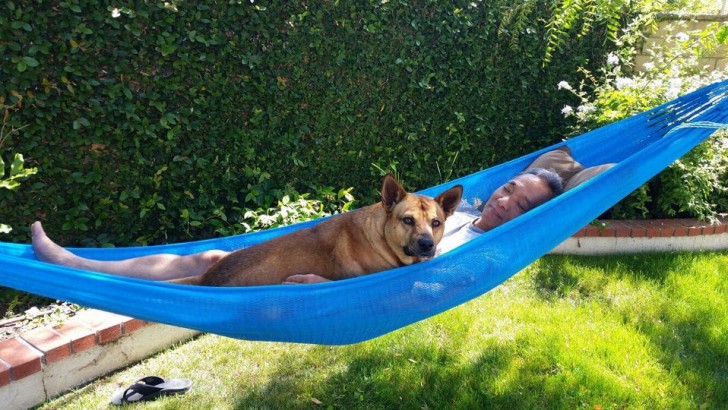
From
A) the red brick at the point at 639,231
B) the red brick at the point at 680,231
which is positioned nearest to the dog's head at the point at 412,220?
the red brick at the point at 639,231

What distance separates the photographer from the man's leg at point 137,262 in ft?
7.75

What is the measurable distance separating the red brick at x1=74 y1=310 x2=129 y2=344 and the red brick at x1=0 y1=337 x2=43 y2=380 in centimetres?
30

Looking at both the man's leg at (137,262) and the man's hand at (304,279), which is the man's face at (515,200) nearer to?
the man's hand at (304,279)

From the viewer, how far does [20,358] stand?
8.19ft

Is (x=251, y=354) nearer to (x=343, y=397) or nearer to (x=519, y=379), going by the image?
(x=343, y=397)

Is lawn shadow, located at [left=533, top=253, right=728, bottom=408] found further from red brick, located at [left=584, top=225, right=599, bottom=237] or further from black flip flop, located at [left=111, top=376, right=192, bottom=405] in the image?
black flip flop, located at [left=111, top=376, right=192, bottom=405]

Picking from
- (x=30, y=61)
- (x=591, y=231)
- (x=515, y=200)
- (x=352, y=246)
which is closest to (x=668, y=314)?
(x=591, y=231)

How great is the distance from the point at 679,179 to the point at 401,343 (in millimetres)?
2859

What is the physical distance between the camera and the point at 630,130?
3479mm

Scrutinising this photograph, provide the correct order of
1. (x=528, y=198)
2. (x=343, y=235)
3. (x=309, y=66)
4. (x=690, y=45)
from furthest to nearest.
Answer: (x=690, y=45) → (x=309, y=66) → (x=528, y=198) → (x=343, y=235)

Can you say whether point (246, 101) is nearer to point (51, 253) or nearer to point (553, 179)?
point (51, 253)

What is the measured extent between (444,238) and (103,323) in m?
1.92

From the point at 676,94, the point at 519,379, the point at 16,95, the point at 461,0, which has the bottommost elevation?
the point at 519,379

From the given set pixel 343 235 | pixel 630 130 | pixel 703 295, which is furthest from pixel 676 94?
pixel 343 235
